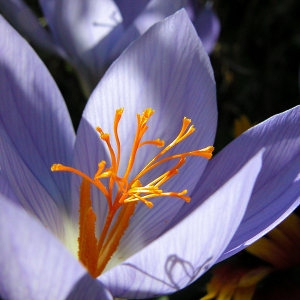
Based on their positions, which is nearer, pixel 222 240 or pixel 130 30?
pixel 222 240

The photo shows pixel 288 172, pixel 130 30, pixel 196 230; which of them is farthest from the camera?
pixel 130 30

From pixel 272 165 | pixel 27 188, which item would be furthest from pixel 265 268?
pixel 27 188

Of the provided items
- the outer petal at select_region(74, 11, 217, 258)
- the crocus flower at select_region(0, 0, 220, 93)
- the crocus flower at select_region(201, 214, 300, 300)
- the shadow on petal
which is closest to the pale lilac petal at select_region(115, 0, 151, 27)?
the crocus flower at select_region(0, 0, 220, 93)

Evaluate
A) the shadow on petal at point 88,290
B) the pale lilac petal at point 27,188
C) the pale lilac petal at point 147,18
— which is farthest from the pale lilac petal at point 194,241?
the pale lilac petal at point 147,18

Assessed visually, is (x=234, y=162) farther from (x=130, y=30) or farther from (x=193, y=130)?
(x=130, y=30)

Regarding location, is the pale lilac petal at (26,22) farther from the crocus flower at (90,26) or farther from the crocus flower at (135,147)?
the crocus flower at (135,147)

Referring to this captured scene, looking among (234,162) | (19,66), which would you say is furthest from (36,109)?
(234,162)

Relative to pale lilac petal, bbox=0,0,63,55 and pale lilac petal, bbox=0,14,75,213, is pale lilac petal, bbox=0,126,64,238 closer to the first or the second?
pale lilac petal, bbox=0,14,75,213
